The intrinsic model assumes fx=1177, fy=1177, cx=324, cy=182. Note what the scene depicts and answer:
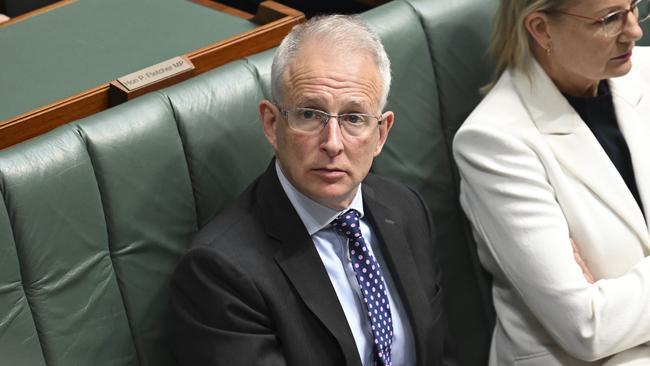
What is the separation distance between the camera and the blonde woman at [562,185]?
6.80ft

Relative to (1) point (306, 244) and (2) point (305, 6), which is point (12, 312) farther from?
(2) point (305, 6)

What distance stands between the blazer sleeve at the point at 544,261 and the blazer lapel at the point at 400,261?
0.64ft

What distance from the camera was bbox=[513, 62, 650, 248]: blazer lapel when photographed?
2160 mm

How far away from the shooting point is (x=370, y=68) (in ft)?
6.26

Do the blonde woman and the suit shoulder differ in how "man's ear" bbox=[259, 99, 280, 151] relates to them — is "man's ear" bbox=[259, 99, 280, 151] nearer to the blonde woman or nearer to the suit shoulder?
the suit shoulder

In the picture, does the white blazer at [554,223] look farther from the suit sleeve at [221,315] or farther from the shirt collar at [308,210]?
the suit sleeve at [221,315]

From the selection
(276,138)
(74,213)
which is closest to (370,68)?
(276,138)

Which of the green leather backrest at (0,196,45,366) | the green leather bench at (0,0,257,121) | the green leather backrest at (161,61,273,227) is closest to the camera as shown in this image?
the green leather backrest at (0,196,45,366)

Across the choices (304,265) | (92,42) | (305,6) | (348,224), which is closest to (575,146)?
(348,224)

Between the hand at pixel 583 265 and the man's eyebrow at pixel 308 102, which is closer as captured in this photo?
the man's eyebrow at pixel 308 102

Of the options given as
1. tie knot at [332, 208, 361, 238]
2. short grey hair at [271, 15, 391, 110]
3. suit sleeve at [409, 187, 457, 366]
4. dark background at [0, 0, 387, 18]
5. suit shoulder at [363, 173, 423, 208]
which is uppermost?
short grey hair at [271, 15, 391, 110]

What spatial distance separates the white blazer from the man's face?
0.35 m

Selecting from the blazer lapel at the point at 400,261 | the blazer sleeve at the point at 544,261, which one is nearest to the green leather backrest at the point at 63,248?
the blazer lapel at the point at 400,261

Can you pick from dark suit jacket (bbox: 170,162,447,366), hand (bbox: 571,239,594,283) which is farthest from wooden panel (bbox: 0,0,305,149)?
hand (bbox: 571,239,594,283)
